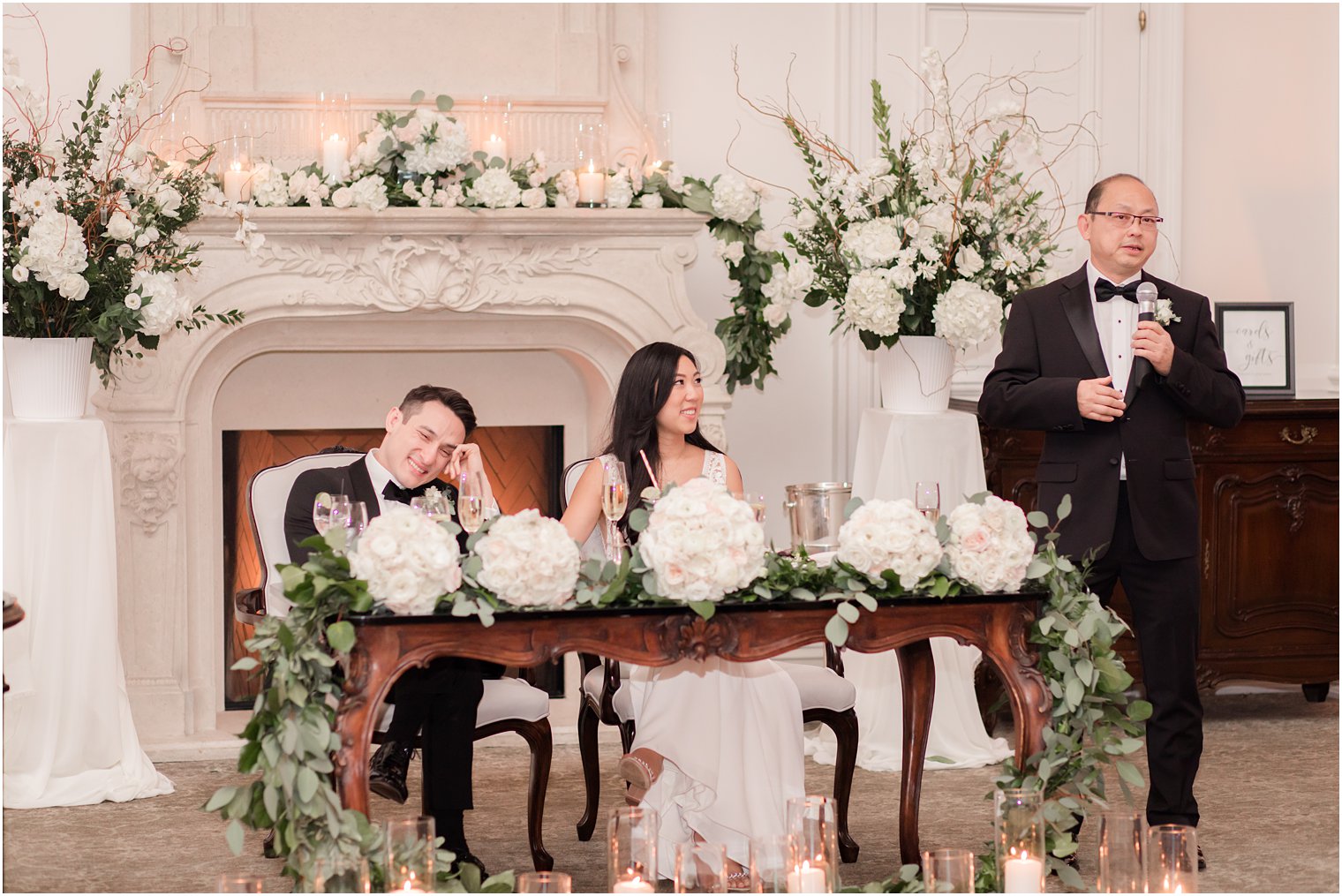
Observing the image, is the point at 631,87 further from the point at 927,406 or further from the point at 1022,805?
the point at 1022,805

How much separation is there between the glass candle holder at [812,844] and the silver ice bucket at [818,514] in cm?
65

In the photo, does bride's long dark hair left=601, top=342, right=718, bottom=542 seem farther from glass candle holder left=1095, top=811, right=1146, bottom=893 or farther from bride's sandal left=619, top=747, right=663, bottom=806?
glass candle holder left=1095, top=811, right=1146, bottom=893

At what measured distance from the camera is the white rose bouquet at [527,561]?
2.84 m

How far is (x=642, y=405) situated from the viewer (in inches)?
158

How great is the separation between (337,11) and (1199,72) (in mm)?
3352

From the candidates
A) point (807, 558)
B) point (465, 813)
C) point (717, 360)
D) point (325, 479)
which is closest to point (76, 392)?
point (325, 479)

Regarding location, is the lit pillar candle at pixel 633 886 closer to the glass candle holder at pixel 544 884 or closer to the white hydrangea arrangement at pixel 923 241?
the glass candle holder at pixel 544 884

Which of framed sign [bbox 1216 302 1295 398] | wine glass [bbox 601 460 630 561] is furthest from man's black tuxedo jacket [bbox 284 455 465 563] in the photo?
framed sign [bbox 1216 302 1295 398]

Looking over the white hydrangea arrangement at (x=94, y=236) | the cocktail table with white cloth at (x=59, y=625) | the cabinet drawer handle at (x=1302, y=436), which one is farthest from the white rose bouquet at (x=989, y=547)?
the cabinet drawer handle at (x=1302, y=436)


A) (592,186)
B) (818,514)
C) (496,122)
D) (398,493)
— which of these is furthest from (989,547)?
(496,122)

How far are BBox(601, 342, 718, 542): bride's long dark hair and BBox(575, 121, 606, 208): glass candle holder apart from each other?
130 centimetres

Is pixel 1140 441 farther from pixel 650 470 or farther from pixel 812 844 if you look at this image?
pixel 812 844

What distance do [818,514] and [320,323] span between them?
107 inches

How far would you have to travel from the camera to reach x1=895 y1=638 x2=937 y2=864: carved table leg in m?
3.58
